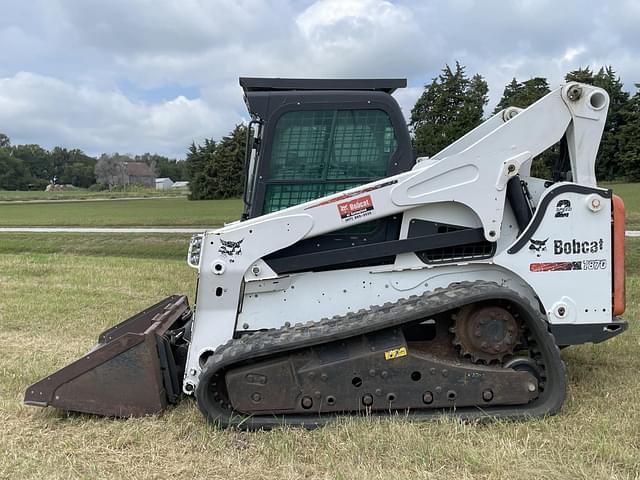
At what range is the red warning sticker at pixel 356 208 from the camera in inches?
169

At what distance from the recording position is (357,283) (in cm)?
449

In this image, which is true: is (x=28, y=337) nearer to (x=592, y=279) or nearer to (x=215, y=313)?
(x=215, y=313)

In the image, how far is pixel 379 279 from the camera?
4.48m

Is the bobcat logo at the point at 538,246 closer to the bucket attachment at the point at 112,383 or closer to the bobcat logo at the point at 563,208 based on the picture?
the bobcat logo at the point at 563,208

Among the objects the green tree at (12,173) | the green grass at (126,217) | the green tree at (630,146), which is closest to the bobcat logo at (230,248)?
the green grass at (126,217)

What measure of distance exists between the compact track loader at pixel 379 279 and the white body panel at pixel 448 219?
0.01 metres

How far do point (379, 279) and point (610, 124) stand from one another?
61.7 metres

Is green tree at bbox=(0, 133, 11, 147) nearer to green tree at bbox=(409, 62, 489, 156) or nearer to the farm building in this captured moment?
the farm building

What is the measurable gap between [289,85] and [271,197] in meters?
0.91

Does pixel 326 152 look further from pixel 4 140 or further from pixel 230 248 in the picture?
pixel 4 140

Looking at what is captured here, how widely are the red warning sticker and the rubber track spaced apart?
2.38ft

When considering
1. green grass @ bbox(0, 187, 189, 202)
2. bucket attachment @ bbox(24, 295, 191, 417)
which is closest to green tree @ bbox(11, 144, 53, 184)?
green grass @ bbox(0, 187, 189, 202)

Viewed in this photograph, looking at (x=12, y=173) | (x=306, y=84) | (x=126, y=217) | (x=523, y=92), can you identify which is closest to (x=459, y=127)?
(x=523, y=92)

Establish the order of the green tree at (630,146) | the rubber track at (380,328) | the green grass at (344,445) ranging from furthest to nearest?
1. the green tree at (630,146)
2. the rubber track at (380,328)
3. the green grass at (344,445)
